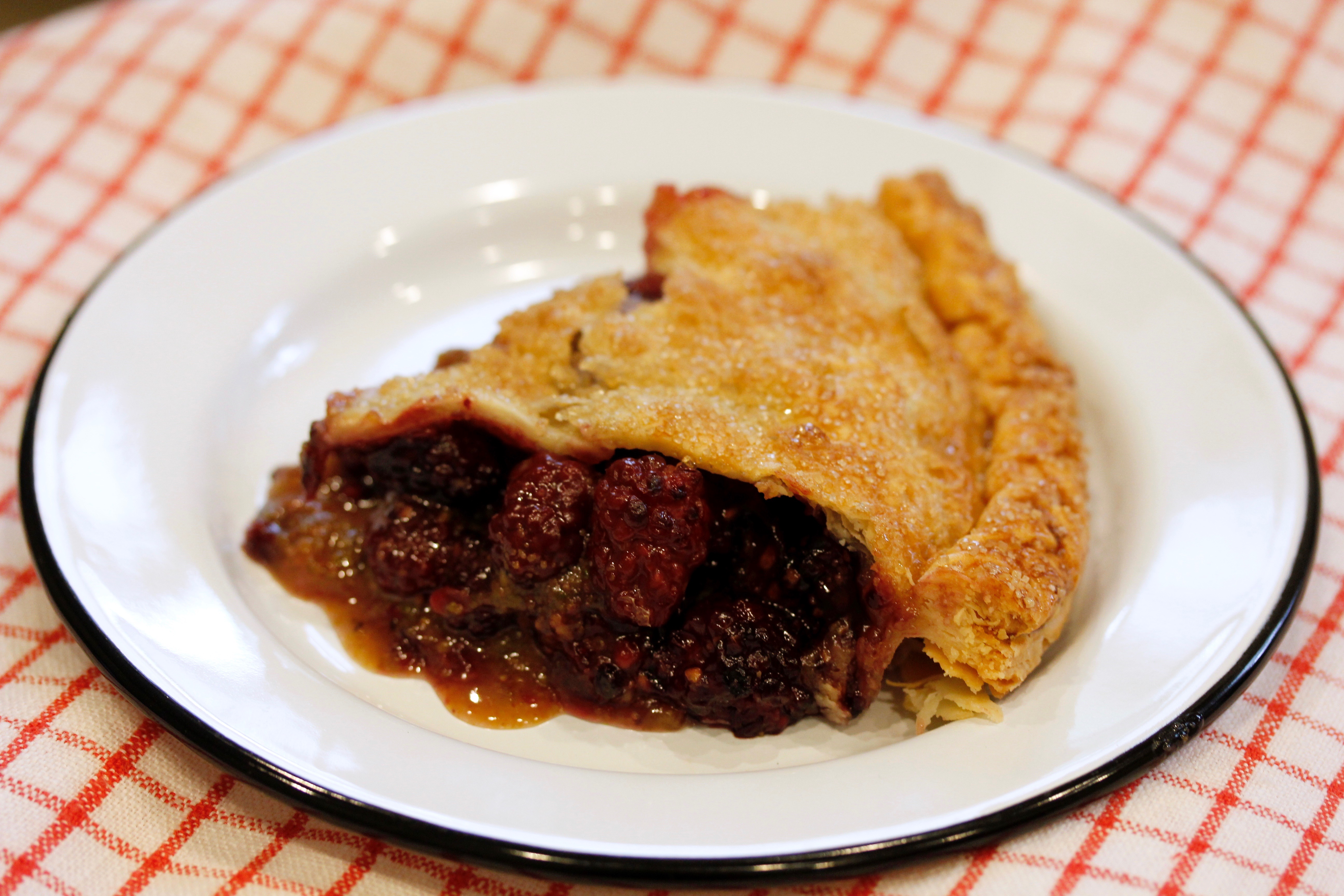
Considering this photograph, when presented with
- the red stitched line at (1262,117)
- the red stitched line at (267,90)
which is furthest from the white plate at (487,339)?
the red stitched line at (1262,117)

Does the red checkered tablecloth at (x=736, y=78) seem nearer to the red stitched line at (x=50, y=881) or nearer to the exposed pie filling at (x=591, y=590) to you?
the red stitched line at (x=50, y=881)

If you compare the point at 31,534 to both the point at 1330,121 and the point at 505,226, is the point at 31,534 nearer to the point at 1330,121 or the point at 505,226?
the point at 505,226

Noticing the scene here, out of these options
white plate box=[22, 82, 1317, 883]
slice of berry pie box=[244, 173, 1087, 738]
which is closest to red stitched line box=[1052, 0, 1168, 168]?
white plate box=[22, 82, 1317, 883]

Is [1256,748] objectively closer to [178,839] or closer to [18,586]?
[178,839]

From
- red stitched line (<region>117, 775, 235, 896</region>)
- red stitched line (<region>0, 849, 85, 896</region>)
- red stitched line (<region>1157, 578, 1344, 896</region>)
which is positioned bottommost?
red stitched line (<region>0, 849, 85, 896</region>)

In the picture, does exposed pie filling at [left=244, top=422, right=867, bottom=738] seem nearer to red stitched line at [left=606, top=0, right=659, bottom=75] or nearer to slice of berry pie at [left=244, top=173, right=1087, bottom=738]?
slice of berry pie at [left=244, top=173, right=1087, bottom=738]

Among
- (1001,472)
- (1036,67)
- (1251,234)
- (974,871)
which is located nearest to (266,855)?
(974,871)

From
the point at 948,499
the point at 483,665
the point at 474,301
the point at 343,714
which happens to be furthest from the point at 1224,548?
the point at 474,301
